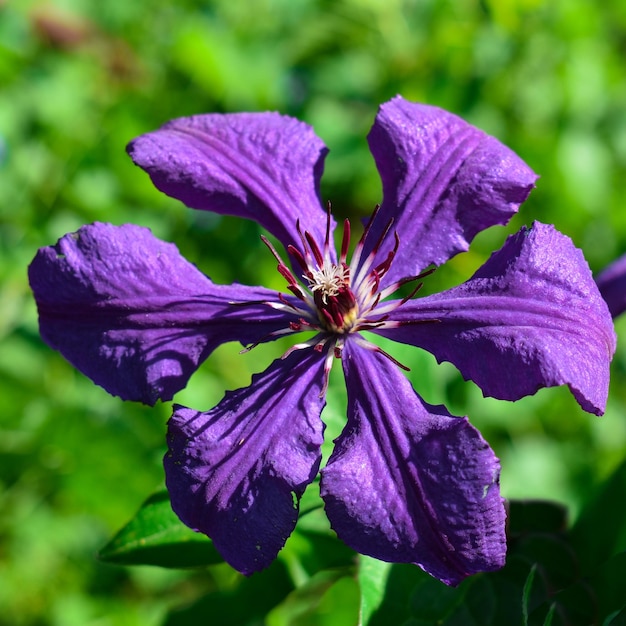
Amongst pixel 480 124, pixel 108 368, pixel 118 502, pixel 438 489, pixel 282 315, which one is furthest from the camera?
pixel 480 124

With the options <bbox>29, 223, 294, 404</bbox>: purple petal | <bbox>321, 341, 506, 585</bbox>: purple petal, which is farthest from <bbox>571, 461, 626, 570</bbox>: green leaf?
<bbox>29, 223, 294, 404</bbox>: purple petal

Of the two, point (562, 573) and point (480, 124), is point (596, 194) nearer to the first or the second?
point (480, 124)

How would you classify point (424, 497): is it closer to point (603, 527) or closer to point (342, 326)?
point (342, 326)

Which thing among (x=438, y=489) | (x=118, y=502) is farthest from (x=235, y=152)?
(x=118, y=502)

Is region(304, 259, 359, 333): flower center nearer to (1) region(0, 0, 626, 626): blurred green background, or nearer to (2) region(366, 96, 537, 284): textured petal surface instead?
(2) region(366, 96, 537, 284): textured petal surface

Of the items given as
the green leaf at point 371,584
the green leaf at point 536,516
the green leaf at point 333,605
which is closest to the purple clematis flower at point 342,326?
the green leaf at point 371,584

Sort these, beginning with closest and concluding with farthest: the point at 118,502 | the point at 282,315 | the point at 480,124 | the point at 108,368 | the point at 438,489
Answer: the point at 438,489 < the point at 108,368 < the point at 282,315 < the point at 118,502 < the point at 480,124
